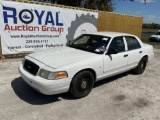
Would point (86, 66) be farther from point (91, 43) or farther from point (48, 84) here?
point (91, 43)

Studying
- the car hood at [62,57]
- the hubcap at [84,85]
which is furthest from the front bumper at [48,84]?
the hubcap at [84,85]

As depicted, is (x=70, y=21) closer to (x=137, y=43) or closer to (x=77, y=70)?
(x=137, y=43)

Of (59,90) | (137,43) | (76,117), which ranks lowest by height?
(76,117)

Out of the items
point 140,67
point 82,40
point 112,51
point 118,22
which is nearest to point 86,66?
point 112,51

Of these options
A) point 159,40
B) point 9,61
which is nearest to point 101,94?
point 9,61

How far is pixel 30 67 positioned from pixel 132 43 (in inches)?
141

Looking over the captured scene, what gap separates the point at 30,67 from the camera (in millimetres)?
4133

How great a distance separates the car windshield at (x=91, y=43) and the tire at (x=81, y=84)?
803 mm

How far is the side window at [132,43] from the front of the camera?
566 cm

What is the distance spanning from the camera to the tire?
4016mm

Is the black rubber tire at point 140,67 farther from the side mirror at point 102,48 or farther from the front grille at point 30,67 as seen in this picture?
the front grille at point 30,67

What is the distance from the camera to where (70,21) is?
947 centimetres

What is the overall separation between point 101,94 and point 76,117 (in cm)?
135

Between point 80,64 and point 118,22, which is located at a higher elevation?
point 118,22
